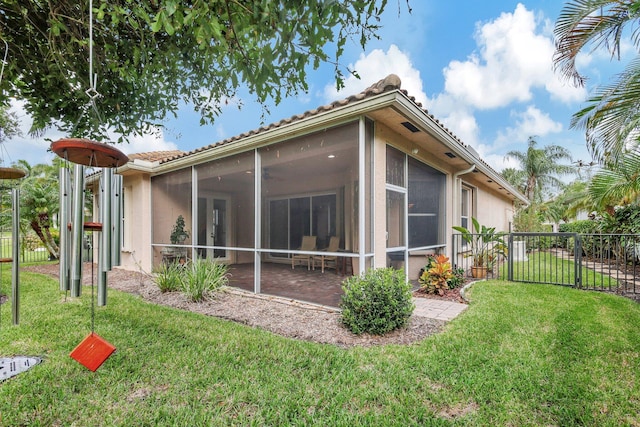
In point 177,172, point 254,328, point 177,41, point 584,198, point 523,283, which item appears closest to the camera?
point 177,41

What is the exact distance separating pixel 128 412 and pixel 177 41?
12.2 ft

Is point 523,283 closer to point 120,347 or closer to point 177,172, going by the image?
point 120,347

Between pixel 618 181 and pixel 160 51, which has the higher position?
pixel 160 51

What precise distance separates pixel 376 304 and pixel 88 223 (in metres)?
3.32

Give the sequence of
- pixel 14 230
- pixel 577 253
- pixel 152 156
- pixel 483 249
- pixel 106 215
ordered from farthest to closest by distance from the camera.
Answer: pixel 152 156
pixel 483 249
pixel 577 253
pixel 14 230
pixel 106 215

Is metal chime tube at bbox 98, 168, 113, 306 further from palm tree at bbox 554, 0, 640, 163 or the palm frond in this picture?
the palm frond

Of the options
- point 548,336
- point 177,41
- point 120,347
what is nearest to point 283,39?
point 177,41

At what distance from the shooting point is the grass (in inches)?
97.2

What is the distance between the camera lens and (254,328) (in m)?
4.43

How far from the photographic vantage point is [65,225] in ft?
7.91

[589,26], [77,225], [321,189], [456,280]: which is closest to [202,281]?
[321,189]

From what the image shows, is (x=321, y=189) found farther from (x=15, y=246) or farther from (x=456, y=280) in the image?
(x=15, y=246)

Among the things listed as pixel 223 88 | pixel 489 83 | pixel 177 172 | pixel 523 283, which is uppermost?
pixel 489 83

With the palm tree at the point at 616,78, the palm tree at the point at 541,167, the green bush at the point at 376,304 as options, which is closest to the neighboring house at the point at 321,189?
the green bush at the point at 376,304
